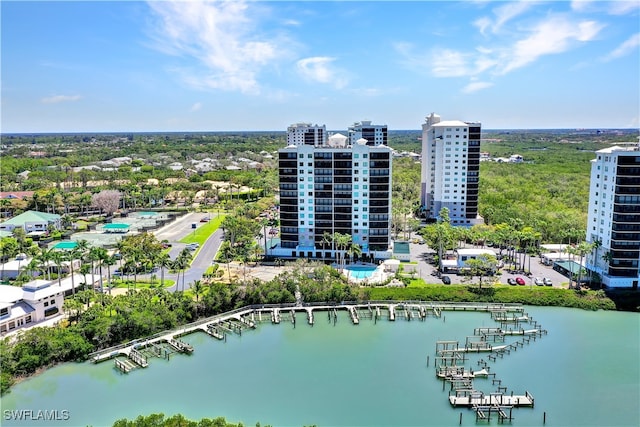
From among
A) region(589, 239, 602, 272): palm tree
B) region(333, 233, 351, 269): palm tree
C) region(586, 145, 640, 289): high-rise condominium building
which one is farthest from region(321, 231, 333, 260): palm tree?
region(586, 145, 640, 289): high-rise condominium building

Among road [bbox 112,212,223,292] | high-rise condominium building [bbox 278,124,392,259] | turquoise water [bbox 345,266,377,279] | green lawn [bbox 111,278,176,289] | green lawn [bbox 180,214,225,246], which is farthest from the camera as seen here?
green lawn [bbox 180,214,225,246]

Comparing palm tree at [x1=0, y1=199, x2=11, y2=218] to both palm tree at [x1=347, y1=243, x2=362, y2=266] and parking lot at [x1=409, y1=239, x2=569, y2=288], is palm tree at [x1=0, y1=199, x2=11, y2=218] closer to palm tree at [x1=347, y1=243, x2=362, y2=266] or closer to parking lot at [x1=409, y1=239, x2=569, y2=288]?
palm tree at [x1=347, y1=243, x2=362, y2=266]

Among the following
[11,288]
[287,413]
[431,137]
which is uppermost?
[431,137]

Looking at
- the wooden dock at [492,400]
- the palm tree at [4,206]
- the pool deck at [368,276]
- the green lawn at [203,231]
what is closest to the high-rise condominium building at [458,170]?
the pool deck at [368,276]

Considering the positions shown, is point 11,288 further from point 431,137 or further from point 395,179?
point 395,179

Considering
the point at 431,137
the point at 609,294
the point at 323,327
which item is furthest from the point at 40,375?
the point at 431,137
